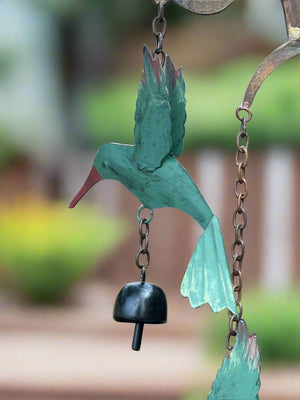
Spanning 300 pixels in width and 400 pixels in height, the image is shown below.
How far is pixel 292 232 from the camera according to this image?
213 inches

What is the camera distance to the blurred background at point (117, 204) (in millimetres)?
3672

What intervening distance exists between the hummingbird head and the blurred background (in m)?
2.03

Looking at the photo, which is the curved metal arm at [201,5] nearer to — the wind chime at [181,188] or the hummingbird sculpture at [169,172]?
the wind chime at [181,188]

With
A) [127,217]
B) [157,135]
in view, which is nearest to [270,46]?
[127,217]

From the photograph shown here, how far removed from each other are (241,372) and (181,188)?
0.32m

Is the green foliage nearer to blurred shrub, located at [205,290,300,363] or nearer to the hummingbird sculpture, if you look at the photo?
blurred shrub, located at [205,290,300,363]

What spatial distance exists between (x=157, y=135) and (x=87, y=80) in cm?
610

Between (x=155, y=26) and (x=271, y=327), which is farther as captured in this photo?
(x=271, y=327)

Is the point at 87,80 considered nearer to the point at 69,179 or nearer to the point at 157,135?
the point at 69,179

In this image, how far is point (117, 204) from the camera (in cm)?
598

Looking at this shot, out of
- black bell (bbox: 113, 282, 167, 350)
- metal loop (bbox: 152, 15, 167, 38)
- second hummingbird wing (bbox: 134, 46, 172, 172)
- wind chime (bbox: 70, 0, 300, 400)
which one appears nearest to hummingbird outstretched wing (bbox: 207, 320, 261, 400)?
wind chime (bbox: 70, 0, 300, 400)

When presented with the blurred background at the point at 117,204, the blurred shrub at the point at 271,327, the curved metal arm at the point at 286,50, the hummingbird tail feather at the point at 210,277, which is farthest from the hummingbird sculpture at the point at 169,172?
the blurred shrub at the point at 271,327

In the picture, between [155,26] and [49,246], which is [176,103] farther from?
[49,246]

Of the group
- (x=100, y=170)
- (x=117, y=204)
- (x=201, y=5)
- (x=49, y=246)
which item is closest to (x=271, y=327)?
(x=49, y=246)
